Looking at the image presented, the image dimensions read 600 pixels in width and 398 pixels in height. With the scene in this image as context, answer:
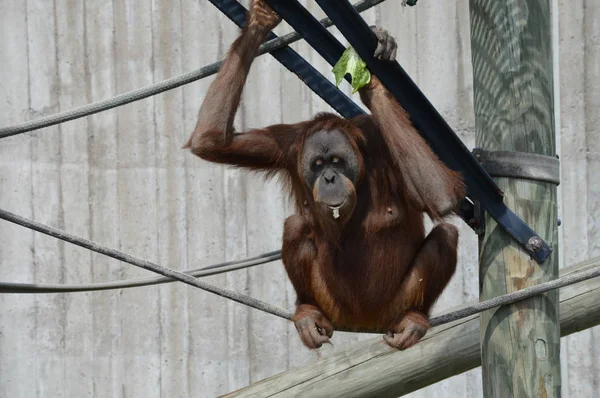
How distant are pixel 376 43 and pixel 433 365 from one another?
146 cm

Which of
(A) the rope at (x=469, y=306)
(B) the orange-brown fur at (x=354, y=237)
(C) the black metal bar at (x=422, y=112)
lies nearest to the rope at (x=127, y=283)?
(B) the orange-brown fur at (x=354, y=237)

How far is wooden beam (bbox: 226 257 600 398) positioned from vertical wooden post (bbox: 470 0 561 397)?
57 centimetres

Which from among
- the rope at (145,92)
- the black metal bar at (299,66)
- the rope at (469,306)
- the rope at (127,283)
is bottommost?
the rope at (469,306)

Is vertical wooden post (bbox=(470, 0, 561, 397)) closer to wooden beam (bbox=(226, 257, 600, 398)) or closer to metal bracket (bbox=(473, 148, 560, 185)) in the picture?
metal bracket (bbox=(473, 148, 560, 185))

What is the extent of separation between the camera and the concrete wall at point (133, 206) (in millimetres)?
6023

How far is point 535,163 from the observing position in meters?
3.23

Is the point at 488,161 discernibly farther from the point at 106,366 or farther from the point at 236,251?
the point at 106,366

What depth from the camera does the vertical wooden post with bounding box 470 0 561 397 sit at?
3199mm

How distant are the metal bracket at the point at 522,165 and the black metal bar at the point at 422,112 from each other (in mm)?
62

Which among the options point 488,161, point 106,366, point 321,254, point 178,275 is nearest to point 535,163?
point 488,161

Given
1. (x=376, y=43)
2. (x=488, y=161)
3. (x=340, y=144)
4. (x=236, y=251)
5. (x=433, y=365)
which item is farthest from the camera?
(x=236, y=251)

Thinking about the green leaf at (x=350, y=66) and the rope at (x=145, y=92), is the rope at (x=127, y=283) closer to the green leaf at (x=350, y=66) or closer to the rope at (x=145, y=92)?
the rope at (x=145, y=92)

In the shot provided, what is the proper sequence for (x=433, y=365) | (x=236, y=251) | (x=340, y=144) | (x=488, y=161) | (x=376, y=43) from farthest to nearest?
(x=236, y=251)
(x=433, y=365)
(x=340, y=144)
(x=488, y=161)
(x=376, y=43)

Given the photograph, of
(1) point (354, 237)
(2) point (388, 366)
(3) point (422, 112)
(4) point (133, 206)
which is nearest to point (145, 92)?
(3) point (422, 112)
